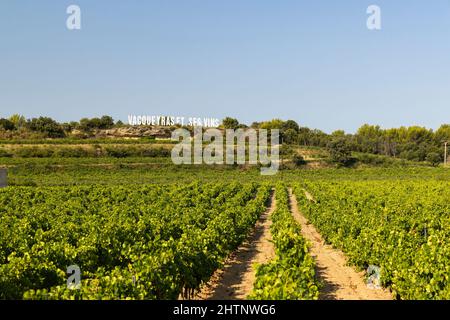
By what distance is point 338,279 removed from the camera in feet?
48.3

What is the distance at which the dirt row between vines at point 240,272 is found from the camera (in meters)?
13.1

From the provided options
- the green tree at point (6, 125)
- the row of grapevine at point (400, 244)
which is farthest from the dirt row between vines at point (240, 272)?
the green tree at point (6, 125)

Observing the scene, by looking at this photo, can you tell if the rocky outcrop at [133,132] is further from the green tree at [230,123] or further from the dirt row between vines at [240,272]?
the dirt row between vines at [240,272]

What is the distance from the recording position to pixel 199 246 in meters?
13.7

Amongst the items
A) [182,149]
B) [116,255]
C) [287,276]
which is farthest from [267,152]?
[287,276]

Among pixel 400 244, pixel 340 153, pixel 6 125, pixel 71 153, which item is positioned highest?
pixel 6 125

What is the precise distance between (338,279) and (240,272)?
3111 millimetres

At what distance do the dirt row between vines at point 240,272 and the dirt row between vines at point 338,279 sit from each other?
1.87m

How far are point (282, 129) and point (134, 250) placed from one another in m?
106

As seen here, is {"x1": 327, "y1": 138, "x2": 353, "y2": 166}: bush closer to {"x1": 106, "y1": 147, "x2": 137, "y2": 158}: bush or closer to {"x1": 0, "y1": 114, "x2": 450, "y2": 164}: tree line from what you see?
{"x1": 0, "y1": 114, "x2": 450, "y2": 164}: tree line

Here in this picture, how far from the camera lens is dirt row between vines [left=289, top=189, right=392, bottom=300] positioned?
42.7ft

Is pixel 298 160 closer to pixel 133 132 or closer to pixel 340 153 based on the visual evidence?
pixel 340 153
